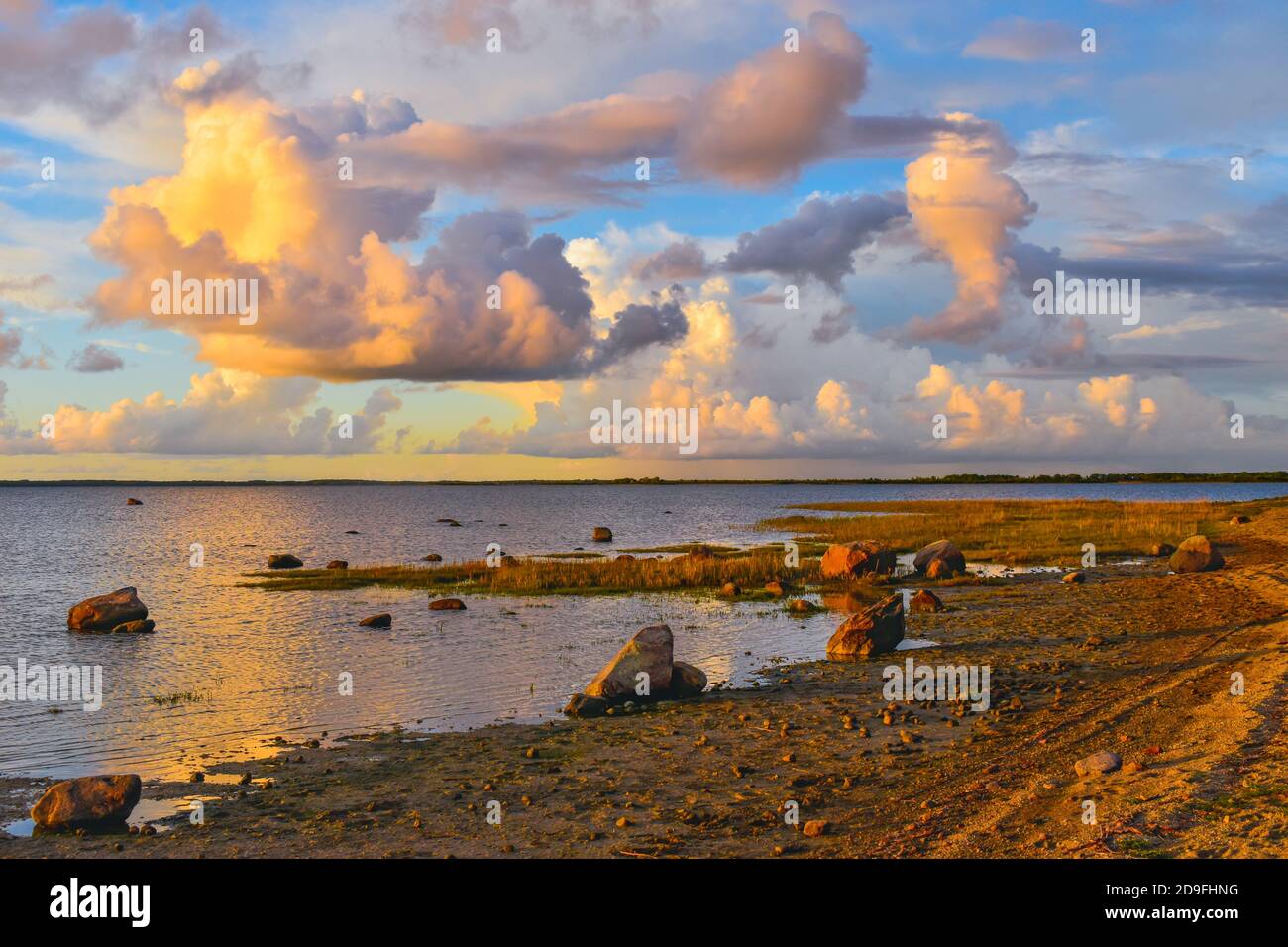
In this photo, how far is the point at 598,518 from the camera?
507 ft

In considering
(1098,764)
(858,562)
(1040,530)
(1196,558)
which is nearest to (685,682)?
(1098,764)

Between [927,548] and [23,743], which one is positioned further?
[927,548]

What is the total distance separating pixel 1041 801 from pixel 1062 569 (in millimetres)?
42010

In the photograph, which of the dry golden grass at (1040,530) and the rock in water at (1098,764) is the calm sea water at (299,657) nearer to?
the rock in water at (1098,764)

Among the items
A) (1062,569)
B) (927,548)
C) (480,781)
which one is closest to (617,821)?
(480,781)

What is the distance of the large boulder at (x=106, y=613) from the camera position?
3756 cm

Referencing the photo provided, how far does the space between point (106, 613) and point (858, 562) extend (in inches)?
1403

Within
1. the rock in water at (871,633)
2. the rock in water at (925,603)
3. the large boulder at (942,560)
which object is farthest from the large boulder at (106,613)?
the large boulder at (942,560)

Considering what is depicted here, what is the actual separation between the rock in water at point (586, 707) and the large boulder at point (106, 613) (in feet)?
83.9

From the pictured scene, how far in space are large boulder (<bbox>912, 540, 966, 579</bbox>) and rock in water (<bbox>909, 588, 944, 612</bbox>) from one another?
10.8 meters

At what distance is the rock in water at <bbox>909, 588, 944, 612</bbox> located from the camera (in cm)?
3625
